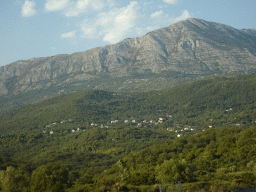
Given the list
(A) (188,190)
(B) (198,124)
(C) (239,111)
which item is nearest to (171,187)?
(A) (188,190)

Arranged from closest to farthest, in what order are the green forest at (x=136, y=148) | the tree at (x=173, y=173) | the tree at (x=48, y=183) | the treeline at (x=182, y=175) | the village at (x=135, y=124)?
the treeline at (x=182, y=175) → the tree at (x=173, y=173) → the green forest at (x=136, y=148) → the tree at (x=48, y=183) → the village at (x=135, y=124)

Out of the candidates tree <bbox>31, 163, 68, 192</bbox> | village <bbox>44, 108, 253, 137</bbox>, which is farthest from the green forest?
village <bbox>44, 108, 253, 137</bbox>

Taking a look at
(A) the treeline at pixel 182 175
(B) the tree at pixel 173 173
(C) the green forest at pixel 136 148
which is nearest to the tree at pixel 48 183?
(A) the treeline at pixel 182 175

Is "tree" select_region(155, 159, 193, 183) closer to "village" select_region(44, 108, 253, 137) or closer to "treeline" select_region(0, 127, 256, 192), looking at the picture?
"treeline" select_region(0, 127, 256, 192)

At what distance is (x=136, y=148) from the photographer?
109m

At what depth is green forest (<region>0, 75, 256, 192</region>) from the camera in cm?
3000

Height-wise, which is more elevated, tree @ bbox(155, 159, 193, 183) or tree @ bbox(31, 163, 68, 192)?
tree @ bbox(155, 159, 193, 183)

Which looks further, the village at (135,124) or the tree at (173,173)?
the village at (135,124)

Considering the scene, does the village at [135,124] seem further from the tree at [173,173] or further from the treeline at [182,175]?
the tree at [173,173]

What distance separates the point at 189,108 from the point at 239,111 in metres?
38.6

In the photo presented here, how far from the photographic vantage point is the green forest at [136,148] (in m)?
30.0

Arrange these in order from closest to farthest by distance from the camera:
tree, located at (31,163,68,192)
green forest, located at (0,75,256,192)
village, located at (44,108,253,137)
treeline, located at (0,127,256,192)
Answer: treeline, located at (0,127,256,192) < green forest, located at (0,75,256,192) < tree, located at (31,163,68,192) < village, located at (44,108,253,137)

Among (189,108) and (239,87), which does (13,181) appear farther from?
(239,87)

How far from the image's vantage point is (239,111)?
6476 inches
